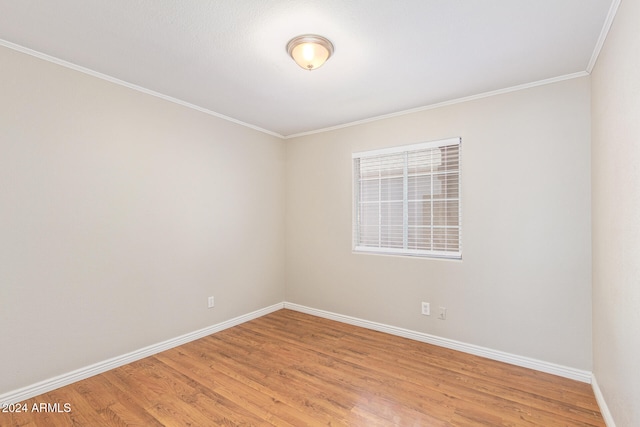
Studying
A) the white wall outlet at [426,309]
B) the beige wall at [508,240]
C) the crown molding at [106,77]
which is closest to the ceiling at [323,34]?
the crown molding at [106,77]

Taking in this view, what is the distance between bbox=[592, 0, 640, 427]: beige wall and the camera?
1.47 m

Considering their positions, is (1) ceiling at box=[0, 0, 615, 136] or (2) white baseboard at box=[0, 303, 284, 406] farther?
(2) white baseboard at box=[0, 303, 284, 406]

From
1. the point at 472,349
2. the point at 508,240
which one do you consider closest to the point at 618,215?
the point at 508,240

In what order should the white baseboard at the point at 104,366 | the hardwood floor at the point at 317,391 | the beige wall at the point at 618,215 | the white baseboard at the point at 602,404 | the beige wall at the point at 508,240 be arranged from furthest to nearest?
1. the beige wall at the point at 508,240
2. the white baseboard at the point at 104,366
3. the hardwood floor at the point at 317,391
4. the white baseboard at the point at 602,404
5. the beige wall at the point at 618,215

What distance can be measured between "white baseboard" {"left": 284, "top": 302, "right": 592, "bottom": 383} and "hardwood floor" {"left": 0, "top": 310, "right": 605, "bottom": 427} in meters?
0.08

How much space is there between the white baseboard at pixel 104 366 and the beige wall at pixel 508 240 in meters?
1.64

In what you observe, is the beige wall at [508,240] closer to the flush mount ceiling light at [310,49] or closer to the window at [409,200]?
the window at [409,200]

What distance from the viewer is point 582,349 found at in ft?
8.13

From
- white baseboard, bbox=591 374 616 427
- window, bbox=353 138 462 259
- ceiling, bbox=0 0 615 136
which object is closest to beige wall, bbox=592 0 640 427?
white baseboard, bbox=591 374 616 427

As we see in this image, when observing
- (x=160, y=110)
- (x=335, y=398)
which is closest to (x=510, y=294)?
(x=335, y=398)

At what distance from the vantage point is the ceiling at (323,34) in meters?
1.75

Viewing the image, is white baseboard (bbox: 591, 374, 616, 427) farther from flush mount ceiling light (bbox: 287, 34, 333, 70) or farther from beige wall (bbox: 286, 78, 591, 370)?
flush mount ceiling light (bbox: 287, 34, 333, 70)

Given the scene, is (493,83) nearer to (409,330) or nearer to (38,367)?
(409,330)

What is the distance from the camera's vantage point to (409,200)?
3.46m
